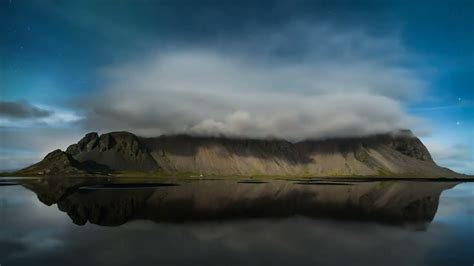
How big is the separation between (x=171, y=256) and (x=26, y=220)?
28024mm

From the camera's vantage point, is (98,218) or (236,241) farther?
(98,218)

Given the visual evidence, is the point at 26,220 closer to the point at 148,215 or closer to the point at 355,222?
the point at 148,215

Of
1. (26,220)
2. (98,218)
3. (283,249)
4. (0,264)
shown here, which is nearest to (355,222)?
(283,249)

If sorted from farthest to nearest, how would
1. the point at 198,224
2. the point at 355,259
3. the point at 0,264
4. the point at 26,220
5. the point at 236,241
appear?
the point at 26,220, the point at 198,224, the point at 236,241, the point at 355,259, the point at 0,264

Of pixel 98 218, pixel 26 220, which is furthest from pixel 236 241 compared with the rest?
pixel 26 220

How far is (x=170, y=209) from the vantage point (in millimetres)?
55188

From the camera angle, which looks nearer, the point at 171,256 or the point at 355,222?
the point at 171,256

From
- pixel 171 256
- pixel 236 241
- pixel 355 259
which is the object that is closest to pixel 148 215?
pixel 236 241

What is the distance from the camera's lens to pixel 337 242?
108 feet

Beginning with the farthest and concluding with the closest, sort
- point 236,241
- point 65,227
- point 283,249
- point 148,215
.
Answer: point 148,215 → point 65,227 → point 236,241 → point 283,249

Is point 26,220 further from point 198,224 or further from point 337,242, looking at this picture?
point 337,242

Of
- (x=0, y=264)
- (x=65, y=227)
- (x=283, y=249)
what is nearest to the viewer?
(x=0, y=264)

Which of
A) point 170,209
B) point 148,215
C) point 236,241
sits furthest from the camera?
point 170,209

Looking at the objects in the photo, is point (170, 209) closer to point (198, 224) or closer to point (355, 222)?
point (198, 224)
